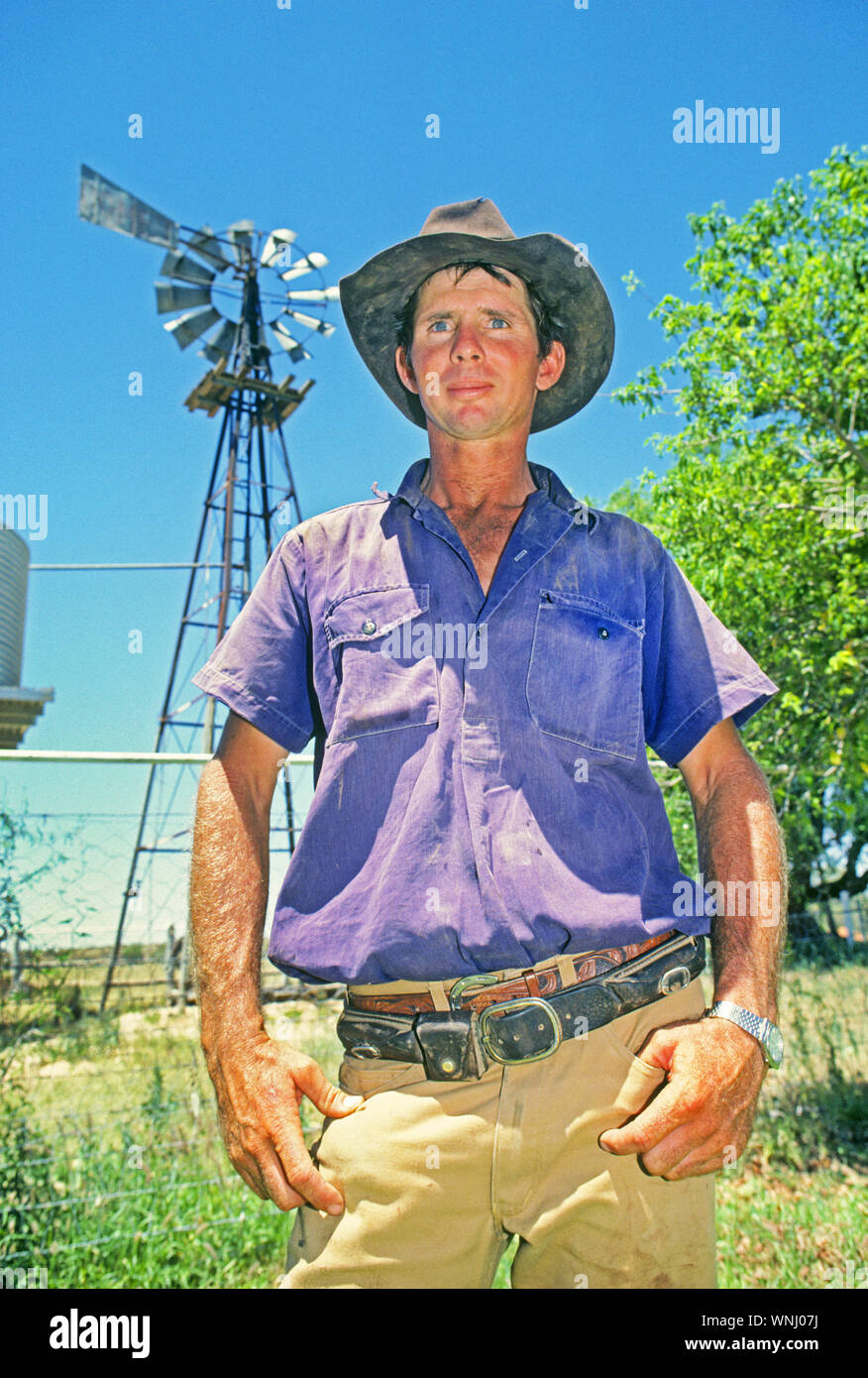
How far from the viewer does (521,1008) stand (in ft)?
5.67

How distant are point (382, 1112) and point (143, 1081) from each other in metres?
2.79

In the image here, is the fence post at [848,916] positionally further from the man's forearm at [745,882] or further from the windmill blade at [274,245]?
the windmill blade at [274,245]

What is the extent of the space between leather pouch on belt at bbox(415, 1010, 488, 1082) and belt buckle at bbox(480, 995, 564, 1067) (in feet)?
0.05

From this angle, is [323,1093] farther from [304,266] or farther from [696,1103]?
[304,266]

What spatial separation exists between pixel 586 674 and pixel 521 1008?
73 cm

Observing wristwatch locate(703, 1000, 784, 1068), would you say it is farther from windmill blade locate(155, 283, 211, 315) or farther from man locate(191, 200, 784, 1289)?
windmill blade locate(155, 283, 211, 315)

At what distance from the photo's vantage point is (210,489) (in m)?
15.8

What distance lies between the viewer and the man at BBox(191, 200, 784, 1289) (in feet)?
5.63

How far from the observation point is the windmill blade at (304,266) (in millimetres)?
15672

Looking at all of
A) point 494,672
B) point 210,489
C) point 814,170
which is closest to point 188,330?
point 210,489
